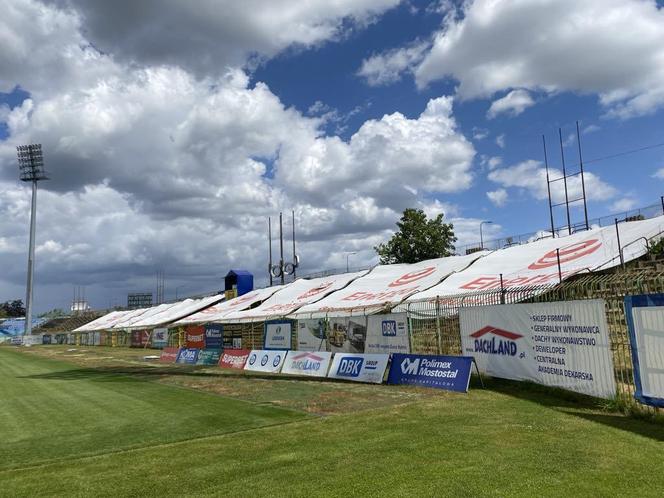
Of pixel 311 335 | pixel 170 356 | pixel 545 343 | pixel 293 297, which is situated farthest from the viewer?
pixel 293 297

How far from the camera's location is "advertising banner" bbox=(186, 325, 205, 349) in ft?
122

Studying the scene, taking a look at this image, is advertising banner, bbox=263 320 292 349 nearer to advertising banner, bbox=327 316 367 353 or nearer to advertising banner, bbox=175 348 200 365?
advertising banner, bbox=327 316 367 353

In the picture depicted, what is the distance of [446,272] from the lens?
2906 cm

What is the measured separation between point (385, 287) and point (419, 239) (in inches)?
920

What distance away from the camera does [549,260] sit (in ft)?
79.7

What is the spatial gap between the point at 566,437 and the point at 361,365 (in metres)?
9.80

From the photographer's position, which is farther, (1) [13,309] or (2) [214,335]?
(1) [13,309]

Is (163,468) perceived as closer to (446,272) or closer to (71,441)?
(71,441)

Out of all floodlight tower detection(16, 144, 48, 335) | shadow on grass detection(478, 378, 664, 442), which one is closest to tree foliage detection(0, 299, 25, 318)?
floodlight tower detection(16, 144, 48, 335)

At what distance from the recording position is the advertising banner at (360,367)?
1717 centimetres

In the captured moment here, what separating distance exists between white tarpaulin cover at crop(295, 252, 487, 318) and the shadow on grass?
11.4m

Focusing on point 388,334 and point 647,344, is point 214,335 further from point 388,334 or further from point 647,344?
point 647,344

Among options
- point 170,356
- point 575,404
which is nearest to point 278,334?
point 170,356

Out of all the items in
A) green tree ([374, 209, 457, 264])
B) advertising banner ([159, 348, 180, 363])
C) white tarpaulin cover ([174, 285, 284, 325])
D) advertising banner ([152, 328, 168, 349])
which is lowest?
advertising banner ([159, 348, 180, 363])
